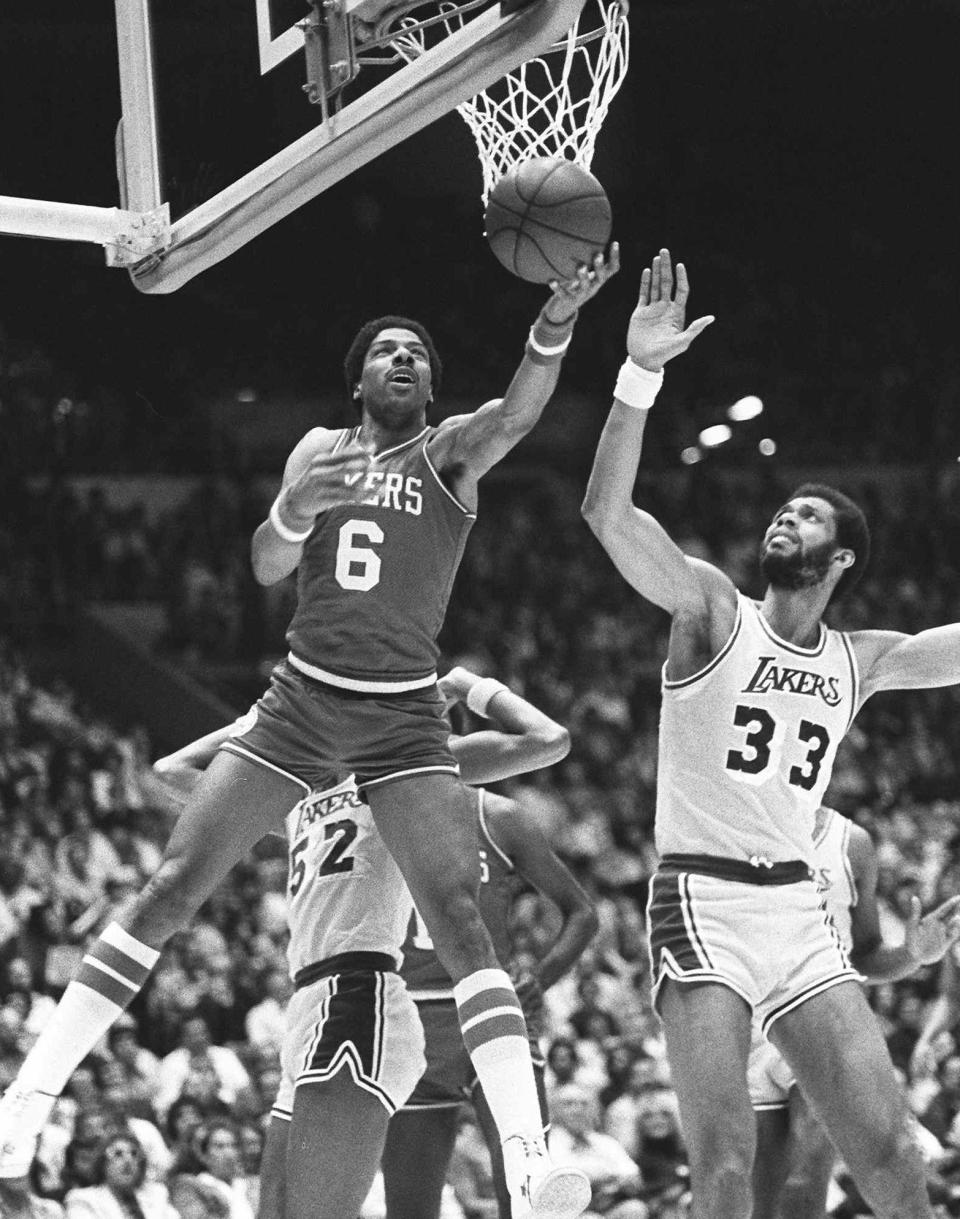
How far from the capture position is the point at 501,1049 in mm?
5762

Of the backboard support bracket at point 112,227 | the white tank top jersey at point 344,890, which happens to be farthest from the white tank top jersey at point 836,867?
the backboard support bracket at point 112,227

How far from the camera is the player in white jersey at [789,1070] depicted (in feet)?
24.4

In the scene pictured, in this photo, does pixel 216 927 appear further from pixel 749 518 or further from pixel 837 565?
pixel 749 518

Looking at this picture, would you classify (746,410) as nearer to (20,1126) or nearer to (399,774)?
(399,774)

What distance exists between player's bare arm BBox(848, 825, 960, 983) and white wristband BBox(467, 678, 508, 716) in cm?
171

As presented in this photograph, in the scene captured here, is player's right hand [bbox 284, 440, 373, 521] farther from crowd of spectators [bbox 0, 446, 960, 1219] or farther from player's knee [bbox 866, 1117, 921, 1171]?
crowd of spectators [bbox 0, 446, 960, 1219]

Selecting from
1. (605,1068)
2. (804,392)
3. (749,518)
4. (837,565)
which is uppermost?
(804,392)

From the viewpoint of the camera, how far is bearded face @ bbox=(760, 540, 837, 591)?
6.86 m

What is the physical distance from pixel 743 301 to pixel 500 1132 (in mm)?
20654

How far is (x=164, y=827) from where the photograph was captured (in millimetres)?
16375

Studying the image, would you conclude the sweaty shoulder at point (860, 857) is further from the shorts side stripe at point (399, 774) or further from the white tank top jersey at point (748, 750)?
the shorts side stripe at point (399, 774)

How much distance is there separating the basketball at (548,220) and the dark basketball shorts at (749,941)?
1.98m

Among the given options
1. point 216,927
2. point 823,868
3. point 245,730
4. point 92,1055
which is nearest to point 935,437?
point 216,927

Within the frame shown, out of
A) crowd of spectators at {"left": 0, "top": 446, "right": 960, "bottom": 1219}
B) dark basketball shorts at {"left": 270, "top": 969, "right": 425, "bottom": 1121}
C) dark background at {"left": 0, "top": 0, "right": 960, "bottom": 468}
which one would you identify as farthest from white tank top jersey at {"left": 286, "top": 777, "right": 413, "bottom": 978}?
dark background at {"left": 0, "top": 0, "right": 960, "bottom": 468}
